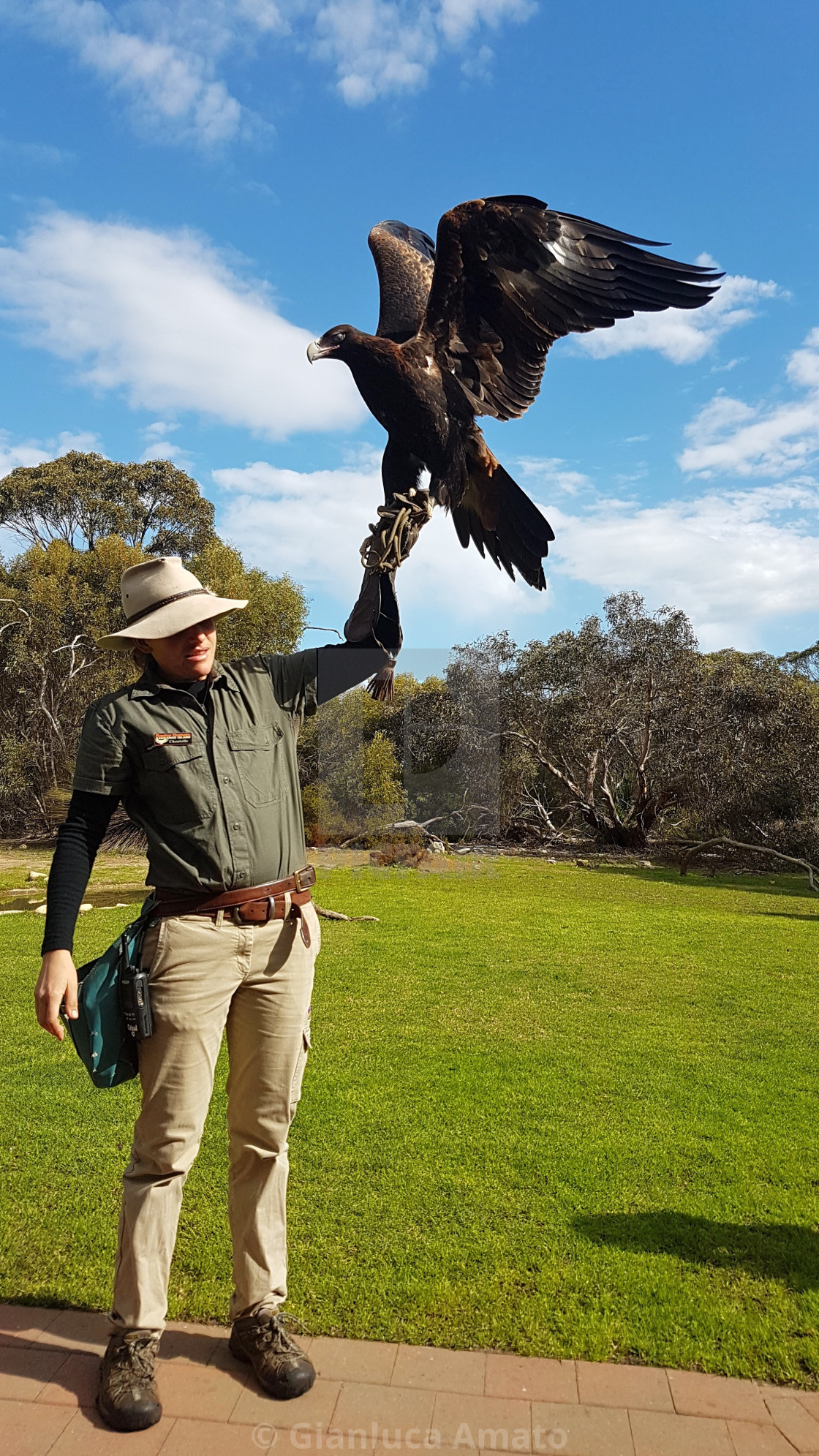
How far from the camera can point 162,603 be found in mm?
2031

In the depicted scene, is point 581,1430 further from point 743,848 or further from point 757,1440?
point 743,848

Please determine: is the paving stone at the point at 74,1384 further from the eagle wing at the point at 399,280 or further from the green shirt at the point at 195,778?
the eagle wing at the point at 399,280

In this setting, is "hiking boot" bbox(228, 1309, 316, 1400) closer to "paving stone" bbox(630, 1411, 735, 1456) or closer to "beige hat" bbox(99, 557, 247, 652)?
"paving stone" bbox(630, 1411, 735, 1456)

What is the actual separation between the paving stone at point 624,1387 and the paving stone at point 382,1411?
0.35 meters

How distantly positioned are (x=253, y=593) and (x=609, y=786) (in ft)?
31.5

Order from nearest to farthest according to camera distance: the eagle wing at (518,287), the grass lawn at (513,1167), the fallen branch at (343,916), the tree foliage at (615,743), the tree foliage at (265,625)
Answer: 1. the grass lawn at (513,1167)
2. the eagle wing at (518,287)
3. the tree foliage at (265,625)
4. the fallen branch at (343,916)
5. the tree foliage at (615,743)

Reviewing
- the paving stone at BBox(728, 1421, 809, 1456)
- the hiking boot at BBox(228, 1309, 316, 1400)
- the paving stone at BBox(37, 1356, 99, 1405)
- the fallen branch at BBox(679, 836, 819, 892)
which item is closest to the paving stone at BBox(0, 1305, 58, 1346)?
the paving stone at BBox(37, 1356, 99, 1405)

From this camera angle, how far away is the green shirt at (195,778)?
1.95 m

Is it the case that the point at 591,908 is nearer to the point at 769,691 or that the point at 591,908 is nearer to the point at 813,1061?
the point at 813,1061

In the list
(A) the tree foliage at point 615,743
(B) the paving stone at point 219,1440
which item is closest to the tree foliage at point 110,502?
(A) the tree foliage at point 615,743

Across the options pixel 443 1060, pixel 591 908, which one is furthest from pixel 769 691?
pixel 443 1060

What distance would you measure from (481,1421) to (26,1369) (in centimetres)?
100

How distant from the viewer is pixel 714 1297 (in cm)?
239

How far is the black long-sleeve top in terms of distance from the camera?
1.94 metres
